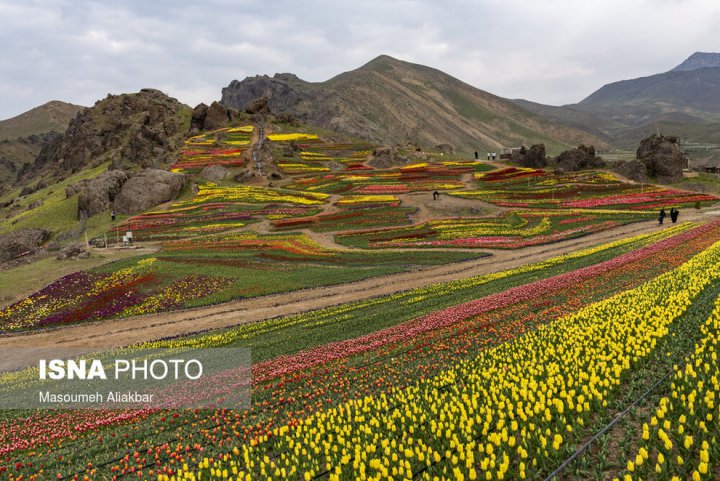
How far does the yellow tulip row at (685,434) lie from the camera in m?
6.05

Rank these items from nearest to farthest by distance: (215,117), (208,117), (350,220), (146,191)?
(350,220) → (146,191) → (208,117) → (215,117)

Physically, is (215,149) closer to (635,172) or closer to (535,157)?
(535,157)

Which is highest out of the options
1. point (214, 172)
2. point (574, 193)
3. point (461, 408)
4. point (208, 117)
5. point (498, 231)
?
point (208, 117)

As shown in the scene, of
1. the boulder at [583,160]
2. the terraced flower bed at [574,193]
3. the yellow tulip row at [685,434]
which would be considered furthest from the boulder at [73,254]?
the boulder at [583,160]

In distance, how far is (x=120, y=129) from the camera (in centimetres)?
14738

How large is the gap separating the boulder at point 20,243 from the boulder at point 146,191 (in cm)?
1553

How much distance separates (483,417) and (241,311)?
27184mm

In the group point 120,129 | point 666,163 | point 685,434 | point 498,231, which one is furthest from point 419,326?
point 120,129

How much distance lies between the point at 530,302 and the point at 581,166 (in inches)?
4021

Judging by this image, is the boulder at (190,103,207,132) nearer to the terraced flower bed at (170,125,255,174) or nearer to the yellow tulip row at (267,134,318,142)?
the terraced flower bed at (170,125,255,174)

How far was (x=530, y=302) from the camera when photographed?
22.0 metres

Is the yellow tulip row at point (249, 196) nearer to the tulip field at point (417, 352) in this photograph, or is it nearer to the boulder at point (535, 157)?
the tulip field at point (417, 352)

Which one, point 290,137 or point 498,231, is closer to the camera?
point 498,231

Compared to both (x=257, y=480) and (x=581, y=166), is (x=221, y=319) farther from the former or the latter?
(x=581, y=166)
